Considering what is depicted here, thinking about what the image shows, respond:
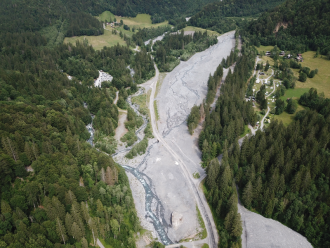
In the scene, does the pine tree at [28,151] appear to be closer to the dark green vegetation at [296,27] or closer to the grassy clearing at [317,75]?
the grassy clearing at [317,75]

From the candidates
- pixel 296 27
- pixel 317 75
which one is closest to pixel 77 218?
pixel 317 75

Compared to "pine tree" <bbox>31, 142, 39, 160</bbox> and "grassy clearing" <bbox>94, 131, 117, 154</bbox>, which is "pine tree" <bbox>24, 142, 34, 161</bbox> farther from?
"grassy clearing" <bbox>94, 131, 117, 154</bbox>

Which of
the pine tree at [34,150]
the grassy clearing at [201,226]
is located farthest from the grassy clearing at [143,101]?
the grassy clearing at [201,226]

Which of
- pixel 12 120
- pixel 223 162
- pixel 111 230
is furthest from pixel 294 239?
pixel 12 120

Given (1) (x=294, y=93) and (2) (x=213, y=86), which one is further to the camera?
(2) (x=213, y=86)

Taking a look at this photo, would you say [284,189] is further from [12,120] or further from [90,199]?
[12,120]

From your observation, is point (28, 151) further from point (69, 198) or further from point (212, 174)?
point (212, 174)

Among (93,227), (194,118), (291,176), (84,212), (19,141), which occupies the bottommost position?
(93,227)
